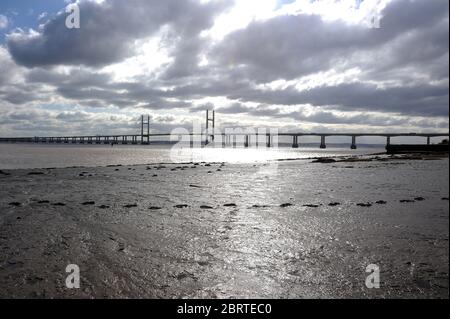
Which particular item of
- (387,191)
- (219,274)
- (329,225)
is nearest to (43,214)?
(219,274)

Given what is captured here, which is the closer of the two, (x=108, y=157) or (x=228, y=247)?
(x=228, y=247)

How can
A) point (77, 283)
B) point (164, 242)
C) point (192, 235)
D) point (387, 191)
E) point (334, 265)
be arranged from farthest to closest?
1. point (387, 191)
2. point (192, 235)
3. point (164, 242)
4. point (334, 265)
5. point (77, 283)

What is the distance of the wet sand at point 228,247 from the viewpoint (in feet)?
14.9

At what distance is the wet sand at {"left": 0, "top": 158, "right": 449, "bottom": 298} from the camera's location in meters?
4.54

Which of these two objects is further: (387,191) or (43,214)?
(387,191)

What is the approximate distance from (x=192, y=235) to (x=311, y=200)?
19.9ft

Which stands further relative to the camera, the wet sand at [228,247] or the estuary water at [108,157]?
the estuary water at [108,157]

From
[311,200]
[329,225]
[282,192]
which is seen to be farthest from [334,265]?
[282,192]

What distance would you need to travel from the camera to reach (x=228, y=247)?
6480mm

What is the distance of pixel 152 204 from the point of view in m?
11.7

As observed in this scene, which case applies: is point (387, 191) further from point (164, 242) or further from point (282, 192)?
point (164, 242)

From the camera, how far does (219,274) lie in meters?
5.05

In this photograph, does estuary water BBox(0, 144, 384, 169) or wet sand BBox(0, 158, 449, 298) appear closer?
wet sand BBox(0, 158, 449, 298)
